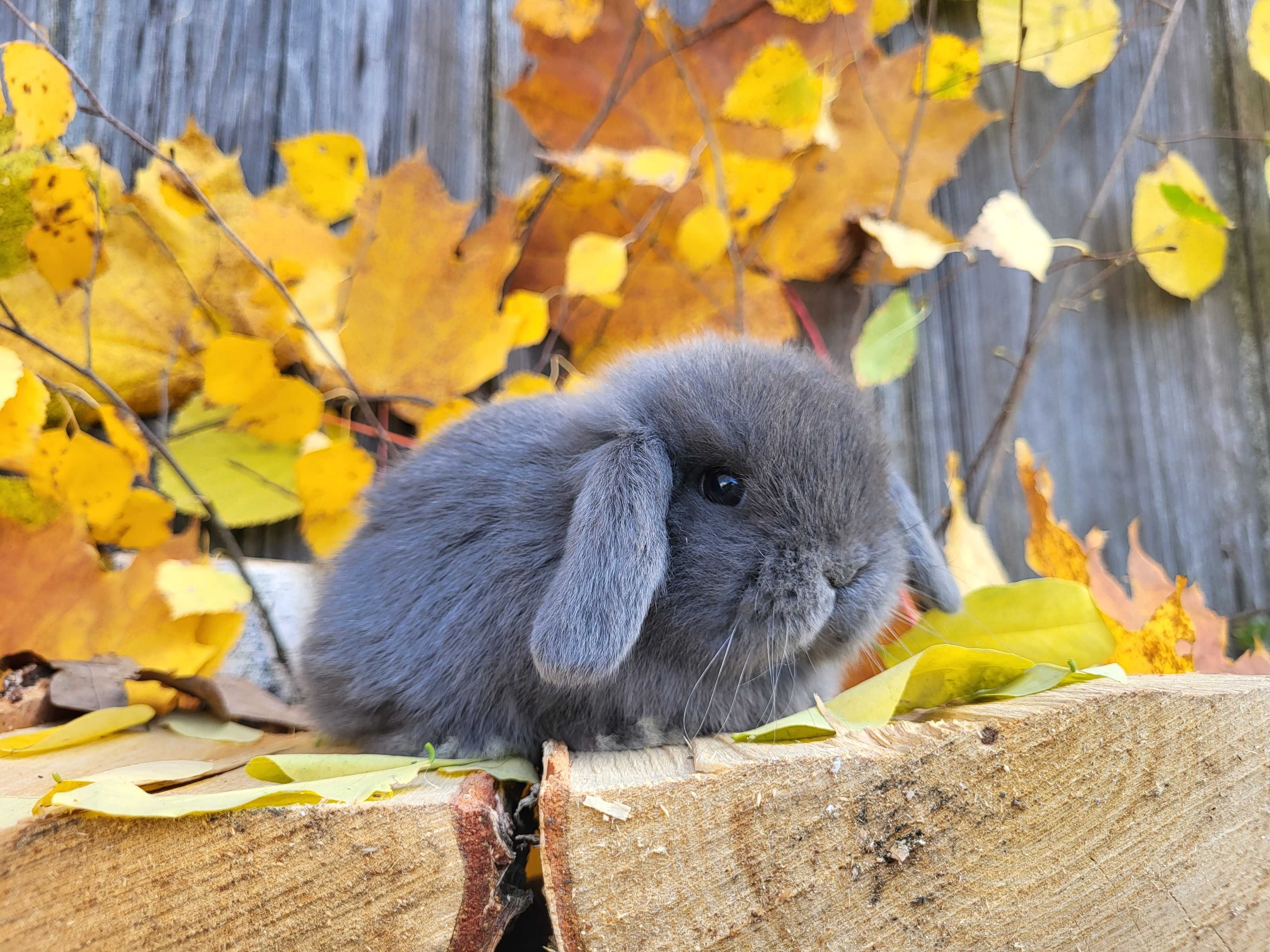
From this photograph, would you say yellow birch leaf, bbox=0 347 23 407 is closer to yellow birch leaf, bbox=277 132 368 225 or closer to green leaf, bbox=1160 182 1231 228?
yellow birch leaf, bbox=277 132 368 225

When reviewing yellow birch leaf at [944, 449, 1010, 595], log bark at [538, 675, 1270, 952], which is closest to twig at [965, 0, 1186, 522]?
yellow birch leaf at [944, 449, 1010, 595]

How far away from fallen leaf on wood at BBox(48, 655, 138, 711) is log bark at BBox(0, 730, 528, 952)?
2.48 feet

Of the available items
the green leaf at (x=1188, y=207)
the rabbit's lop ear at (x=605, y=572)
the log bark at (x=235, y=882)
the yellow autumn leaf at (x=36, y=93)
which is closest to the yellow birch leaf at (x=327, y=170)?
the yellow autumn leaf at (x=36, y=93)

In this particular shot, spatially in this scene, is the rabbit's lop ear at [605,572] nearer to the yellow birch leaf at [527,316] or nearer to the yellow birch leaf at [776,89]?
the yellow birch leaf at [527,316]

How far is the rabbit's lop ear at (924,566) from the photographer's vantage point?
5.43 feet

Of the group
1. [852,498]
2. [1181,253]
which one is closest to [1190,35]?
[1181,253]

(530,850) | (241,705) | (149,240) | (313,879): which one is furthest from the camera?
(149,240)

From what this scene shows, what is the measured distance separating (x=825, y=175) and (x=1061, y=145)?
2.58 feet

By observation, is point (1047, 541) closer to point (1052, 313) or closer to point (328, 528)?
point (1052, 313)

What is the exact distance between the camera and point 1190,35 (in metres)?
2.58

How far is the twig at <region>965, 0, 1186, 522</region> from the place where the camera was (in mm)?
2229

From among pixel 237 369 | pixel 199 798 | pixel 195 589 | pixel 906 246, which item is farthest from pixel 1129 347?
pixel 199 798

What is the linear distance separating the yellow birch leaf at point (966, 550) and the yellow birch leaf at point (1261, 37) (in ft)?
3.27

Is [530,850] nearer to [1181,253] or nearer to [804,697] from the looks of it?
[804,697]
